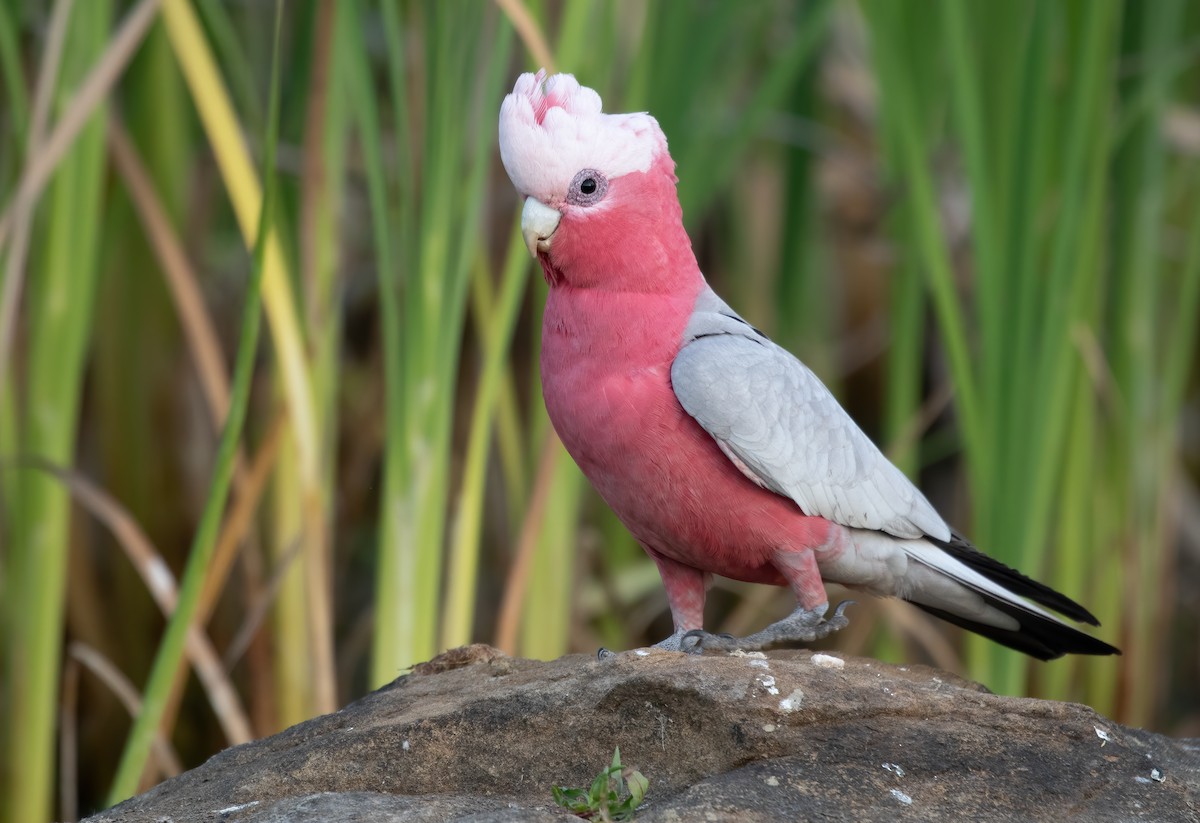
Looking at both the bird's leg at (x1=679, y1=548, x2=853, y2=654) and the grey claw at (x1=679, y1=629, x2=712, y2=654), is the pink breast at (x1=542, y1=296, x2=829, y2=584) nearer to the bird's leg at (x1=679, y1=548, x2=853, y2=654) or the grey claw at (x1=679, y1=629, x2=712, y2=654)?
the bird's leg at (x1=679, y1=548, x2=853, y2=654)

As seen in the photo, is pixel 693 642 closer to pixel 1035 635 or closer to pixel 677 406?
pixel 677 406

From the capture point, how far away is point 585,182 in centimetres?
233

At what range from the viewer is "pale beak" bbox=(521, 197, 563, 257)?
7.60 ft

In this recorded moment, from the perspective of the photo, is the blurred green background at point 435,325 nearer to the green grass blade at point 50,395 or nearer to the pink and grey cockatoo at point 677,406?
the green grass blade at point 50,395

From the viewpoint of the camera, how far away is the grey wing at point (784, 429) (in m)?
2.34

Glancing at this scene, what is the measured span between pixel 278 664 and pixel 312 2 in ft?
5.61

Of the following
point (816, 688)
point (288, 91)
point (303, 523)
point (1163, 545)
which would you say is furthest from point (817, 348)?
point (816, 688)

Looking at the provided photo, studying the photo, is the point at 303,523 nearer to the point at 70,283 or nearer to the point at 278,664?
the point at 278,664

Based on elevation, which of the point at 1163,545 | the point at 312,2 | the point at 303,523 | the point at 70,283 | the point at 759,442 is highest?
the point at 312,2

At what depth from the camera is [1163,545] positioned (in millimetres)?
4070

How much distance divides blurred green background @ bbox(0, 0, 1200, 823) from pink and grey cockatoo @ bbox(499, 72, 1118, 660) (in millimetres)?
512

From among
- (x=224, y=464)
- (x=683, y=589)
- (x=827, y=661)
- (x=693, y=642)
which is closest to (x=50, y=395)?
(x=224, y=464)

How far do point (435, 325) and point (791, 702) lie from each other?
125 cm

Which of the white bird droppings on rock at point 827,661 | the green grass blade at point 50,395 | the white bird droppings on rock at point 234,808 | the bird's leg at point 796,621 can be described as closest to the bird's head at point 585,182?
the bird's leg at point 796,621
